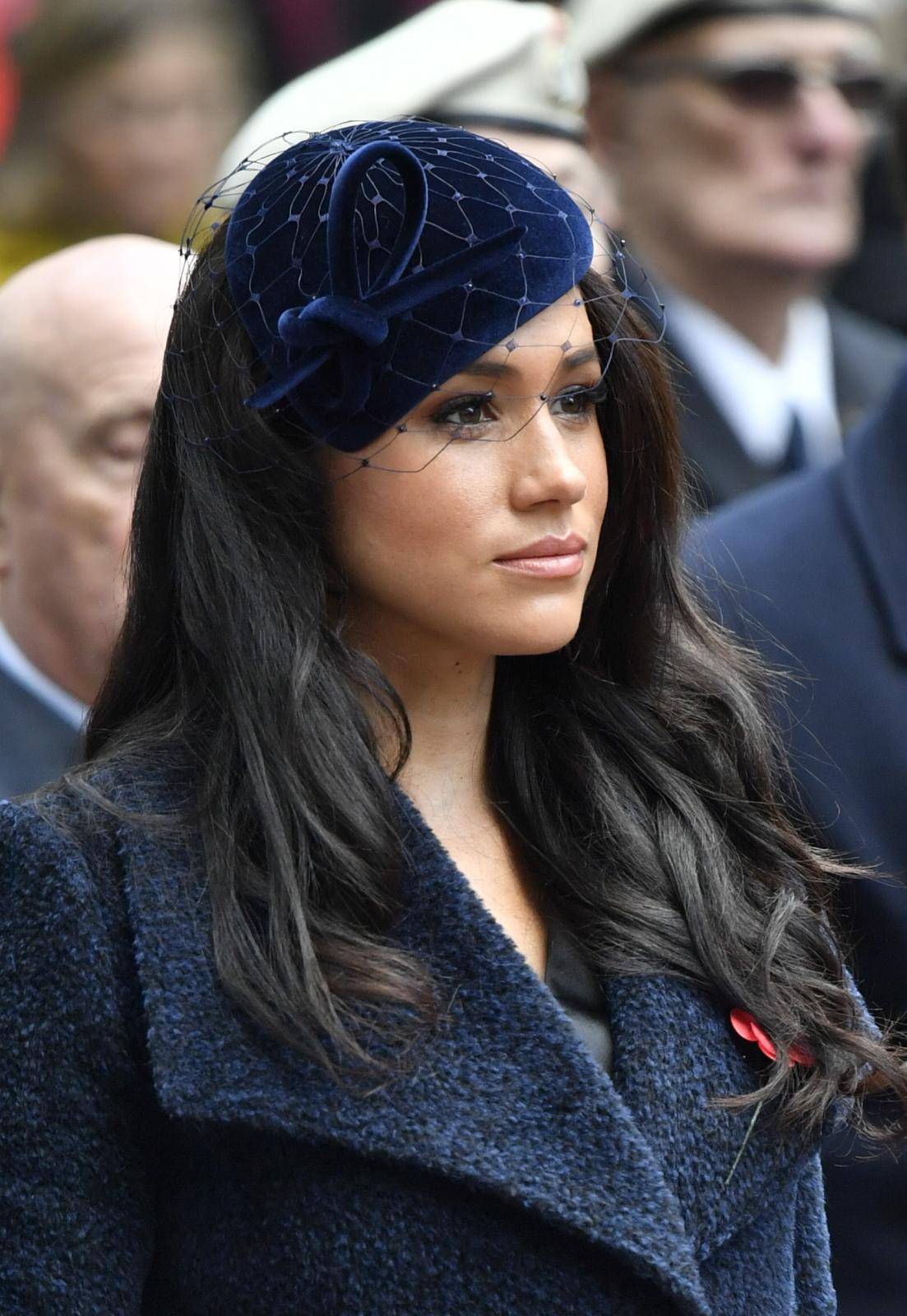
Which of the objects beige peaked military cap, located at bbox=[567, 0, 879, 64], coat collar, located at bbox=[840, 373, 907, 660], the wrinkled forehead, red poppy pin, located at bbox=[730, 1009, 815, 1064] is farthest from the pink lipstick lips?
the wrinkled forehead

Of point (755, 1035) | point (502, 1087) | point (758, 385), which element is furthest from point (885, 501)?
point (758, 385)

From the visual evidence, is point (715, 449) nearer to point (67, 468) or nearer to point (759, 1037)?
point (67, 468)

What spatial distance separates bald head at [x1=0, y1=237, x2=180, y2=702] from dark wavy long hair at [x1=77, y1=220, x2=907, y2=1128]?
1.03 metres

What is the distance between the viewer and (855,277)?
20.0 feet

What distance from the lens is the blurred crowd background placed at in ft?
9.70

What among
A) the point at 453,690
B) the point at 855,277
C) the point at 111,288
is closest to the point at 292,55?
the point at 855,277

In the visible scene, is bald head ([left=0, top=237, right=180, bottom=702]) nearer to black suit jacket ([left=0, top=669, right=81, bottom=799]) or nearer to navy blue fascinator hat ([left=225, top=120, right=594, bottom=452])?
black suit jacket ([left=0, top=669, right=81, bottom=799])

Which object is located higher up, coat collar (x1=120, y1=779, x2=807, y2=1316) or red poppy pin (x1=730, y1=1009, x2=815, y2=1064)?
coat collar (x1=120, y1=779, x2=807, y2=1316)

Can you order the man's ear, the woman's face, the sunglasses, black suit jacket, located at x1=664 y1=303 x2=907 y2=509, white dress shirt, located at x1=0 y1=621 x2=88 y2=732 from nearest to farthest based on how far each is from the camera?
1. the woman's face
2. white dress shirt, located at x1=0 y1=621 x2=88 y2=732
3. black suit jacket, located at x1=664 y1=303 x2=907 y2=509
4. the sunglasses
5. the man's ear

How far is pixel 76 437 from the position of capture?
10.9ft

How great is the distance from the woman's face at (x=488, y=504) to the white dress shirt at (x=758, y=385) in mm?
2382

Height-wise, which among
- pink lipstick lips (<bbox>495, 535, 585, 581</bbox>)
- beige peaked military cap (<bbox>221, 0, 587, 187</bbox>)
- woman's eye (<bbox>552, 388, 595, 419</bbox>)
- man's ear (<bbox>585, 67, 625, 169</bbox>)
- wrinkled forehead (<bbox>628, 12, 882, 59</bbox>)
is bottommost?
man's ear (<bbox>585, 67, 625, 169</bbox>)

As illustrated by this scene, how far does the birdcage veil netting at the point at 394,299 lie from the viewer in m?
2.05

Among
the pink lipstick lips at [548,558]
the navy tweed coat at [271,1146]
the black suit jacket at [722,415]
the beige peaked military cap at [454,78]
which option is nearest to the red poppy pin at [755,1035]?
the navy tweed coat at [271,1146]
